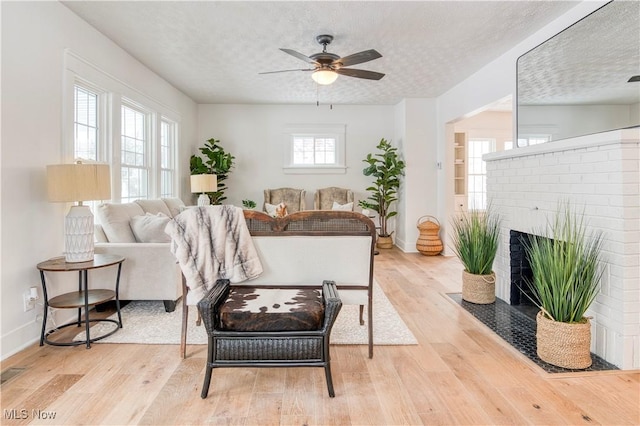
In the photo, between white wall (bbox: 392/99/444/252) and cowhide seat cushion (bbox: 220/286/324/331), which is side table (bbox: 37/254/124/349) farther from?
white wall (bbox: 392/99/444/252)

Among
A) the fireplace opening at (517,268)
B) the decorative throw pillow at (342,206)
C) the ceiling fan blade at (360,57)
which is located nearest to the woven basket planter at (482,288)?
the fireplace opening at (517,268)

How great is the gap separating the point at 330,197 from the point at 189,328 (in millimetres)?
4230

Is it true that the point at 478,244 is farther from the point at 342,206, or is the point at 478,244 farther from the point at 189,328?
the point at 342,206

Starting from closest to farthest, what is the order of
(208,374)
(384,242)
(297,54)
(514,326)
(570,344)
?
(208,374) < (570,344) < (514,326) < (297,54) < (384,242)

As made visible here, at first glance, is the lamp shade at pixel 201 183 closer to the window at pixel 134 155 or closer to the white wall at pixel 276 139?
the window at pixel 134 155

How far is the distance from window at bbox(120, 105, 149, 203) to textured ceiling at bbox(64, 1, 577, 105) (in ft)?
2.30

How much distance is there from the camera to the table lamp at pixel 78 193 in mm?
2498

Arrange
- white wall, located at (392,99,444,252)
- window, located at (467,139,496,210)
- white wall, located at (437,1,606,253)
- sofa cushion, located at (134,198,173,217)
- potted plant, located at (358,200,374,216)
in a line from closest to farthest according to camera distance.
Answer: white wall, located at (437,1,606,253), sofa cushion, located at (134,198,173,217), white wall, located at (392,99,444,252), potted plant, located at (358,200,374,216), window, located at (467,139,496,210)

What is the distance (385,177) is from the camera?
6.36m

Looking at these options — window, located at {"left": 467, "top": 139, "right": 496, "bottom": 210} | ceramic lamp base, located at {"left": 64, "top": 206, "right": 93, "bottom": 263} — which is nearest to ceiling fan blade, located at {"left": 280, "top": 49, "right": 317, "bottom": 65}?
ceramic lamp base, located at {"left": 64, "top": 206, "right": 93, "bottom": 263}

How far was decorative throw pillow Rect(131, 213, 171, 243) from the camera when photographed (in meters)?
3.35

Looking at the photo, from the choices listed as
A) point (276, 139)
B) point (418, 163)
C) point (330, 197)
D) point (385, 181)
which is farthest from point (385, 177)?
point (276, 139)

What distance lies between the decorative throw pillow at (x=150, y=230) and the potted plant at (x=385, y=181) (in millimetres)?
3804

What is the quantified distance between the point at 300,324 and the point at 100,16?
323 cm
